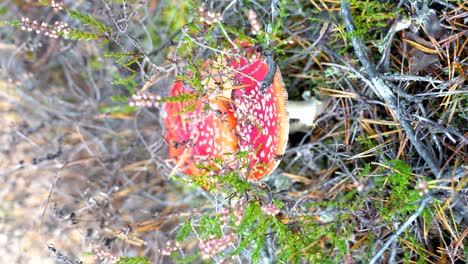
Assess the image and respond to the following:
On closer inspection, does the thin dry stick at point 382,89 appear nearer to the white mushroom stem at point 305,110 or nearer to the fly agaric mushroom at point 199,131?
the white mushroom stem at point 305,110

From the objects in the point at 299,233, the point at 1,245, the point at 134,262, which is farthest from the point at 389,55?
the point at 1,245

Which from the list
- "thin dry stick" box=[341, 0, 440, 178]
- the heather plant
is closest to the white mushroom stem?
the heather plant

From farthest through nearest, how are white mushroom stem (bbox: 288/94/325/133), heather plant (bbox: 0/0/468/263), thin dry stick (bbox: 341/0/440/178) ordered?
white mushroom stem (bbox: 288/94/325/133) < thin dry stick (bbox: 341/0/440/178) < heather plant (bbox: 0/0/468/263)

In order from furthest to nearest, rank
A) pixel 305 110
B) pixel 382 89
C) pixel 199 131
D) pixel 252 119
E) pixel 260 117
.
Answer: pixel 305 110 < pixel 199 131 < pixel 382 89 < pixel 260 117 < pixel 252 119

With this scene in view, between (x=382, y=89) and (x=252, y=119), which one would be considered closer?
(x=252, y=119)

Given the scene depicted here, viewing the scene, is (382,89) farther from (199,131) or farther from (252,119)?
(199,131)

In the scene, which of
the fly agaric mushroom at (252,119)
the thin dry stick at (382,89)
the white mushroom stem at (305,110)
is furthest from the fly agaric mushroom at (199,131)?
the thin dry stick at (382,89)

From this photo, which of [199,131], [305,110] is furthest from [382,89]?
[199,131]

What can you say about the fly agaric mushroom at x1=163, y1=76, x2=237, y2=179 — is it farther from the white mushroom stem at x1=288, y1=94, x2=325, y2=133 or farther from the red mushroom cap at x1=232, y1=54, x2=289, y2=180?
the white mushroom stem at x1=288, y1=94, x2=325, y2=133

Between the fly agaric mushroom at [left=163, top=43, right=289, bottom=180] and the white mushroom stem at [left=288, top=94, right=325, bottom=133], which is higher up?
the fly agaric mushroom at [left=163, top=43, right=289, bottom=180]
